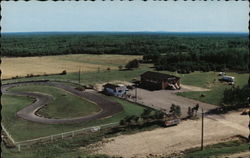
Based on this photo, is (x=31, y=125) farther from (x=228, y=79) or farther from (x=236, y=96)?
(x=228, y=79)

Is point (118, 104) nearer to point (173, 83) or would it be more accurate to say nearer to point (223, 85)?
point (173, 83)

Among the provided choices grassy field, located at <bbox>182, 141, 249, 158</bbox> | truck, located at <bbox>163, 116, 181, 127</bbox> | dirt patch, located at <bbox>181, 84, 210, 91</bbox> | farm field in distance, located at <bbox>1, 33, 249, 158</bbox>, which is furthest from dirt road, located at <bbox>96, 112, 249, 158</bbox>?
dirt patch, located at <bbox>181, 84, 210, 91</bbox>

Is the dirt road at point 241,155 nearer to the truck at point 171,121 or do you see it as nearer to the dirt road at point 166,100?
the truck at point 171,121

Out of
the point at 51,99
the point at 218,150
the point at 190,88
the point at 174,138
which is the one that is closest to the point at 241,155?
the point at 218,150

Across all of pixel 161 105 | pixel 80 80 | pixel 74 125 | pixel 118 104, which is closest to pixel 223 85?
pixel 161 105

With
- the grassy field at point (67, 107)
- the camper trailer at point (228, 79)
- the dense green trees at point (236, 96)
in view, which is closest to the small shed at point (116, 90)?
the grassy field at point (67, 107)

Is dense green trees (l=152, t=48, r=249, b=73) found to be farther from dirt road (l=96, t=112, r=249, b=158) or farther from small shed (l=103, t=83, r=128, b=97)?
dirt road (l=96, t=112, r=249, b=158)
